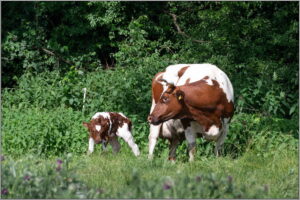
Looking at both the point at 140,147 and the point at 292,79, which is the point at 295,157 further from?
the point at 292,79

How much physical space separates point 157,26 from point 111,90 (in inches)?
210

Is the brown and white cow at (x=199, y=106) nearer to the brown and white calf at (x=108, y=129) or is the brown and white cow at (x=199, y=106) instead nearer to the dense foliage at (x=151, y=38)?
the brown and white calf at (x=108, y=129)

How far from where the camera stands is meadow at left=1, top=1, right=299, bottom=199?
5.67 m

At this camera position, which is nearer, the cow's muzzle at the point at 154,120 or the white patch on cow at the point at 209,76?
the cow's muzzle at the point at 154,120

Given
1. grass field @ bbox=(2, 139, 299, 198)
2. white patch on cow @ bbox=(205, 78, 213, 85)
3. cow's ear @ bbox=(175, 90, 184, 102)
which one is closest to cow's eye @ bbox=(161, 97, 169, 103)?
cow's ear @ bbox=(175, 90, 184, 102)

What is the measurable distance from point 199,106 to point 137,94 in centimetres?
368

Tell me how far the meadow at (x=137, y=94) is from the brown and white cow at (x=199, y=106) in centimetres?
44

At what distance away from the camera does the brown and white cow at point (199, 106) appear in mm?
8516

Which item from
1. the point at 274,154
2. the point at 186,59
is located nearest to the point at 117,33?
the point at 186,59

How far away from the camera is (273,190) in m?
6.09

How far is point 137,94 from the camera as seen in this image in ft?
39.7

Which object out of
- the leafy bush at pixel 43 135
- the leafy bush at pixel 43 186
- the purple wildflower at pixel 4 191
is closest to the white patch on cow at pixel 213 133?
the leafy bush at pixel 43 135

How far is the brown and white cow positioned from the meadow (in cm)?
44

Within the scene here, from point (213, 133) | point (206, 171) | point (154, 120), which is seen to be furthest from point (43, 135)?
point (206, 171)
